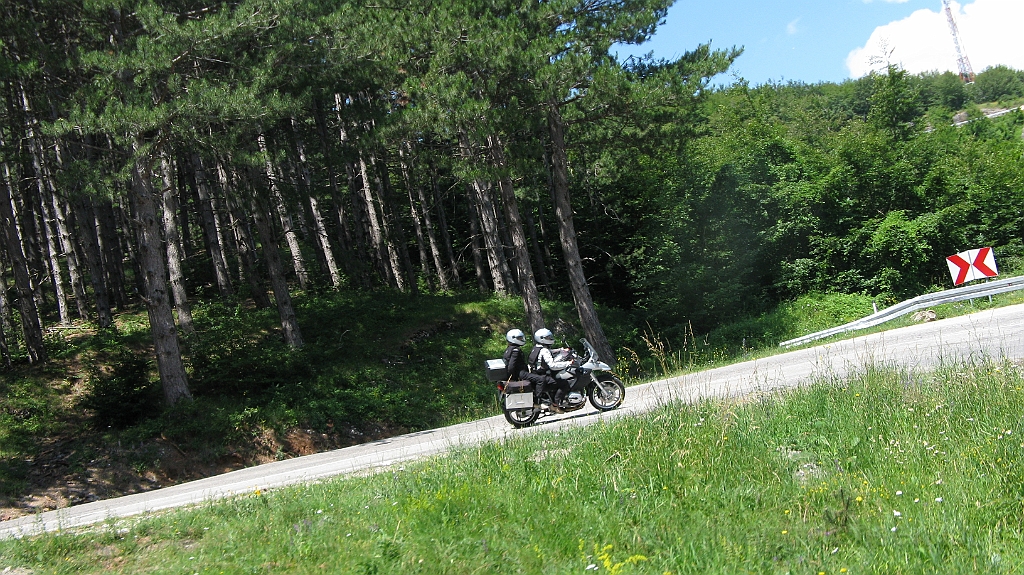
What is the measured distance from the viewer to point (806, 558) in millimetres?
5180

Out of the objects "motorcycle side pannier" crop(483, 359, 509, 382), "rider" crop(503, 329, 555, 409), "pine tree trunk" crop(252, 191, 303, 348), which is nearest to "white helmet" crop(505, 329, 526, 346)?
"rider" crop(503, 329, 555, 409)

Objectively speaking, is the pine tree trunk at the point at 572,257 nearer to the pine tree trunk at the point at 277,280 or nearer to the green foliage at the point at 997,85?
the pine tree trunk at the point at 277,280

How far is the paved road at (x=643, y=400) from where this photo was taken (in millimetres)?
9305

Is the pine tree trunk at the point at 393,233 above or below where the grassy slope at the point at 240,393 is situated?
above

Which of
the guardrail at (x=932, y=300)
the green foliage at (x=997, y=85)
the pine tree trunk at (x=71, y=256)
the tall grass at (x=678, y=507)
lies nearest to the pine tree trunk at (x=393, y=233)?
the pine tree trunk at (x=71, y=256)

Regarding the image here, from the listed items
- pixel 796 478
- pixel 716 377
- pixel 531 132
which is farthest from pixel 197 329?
pixel 796 478

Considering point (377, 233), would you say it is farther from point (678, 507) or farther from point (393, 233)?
point (678, 507)

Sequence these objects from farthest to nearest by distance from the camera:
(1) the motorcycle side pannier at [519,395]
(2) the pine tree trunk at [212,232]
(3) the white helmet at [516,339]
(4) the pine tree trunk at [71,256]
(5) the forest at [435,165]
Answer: (2) the pine tree trunk at [212,232] → (4) the pine tree trunk at [71,256] → (5) the forest at [435,165] → (3) the white helmet at [516,339] → (1) the motorcycle side pannier at [519,395]

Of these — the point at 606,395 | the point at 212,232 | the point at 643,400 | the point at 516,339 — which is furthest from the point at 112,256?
the point at 643,400

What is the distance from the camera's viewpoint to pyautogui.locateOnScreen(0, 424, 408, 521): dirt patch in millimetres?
13703

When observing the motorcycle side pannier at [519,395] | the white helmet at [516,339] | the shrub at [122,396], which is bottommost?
the motorcycle side pannier at [519,395]

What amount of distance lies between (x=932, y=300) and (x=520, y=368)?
13920 mm

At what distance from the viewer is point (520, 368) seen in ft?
38.8

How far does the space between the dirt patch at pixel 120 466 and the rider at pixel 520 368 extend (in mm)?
7003
